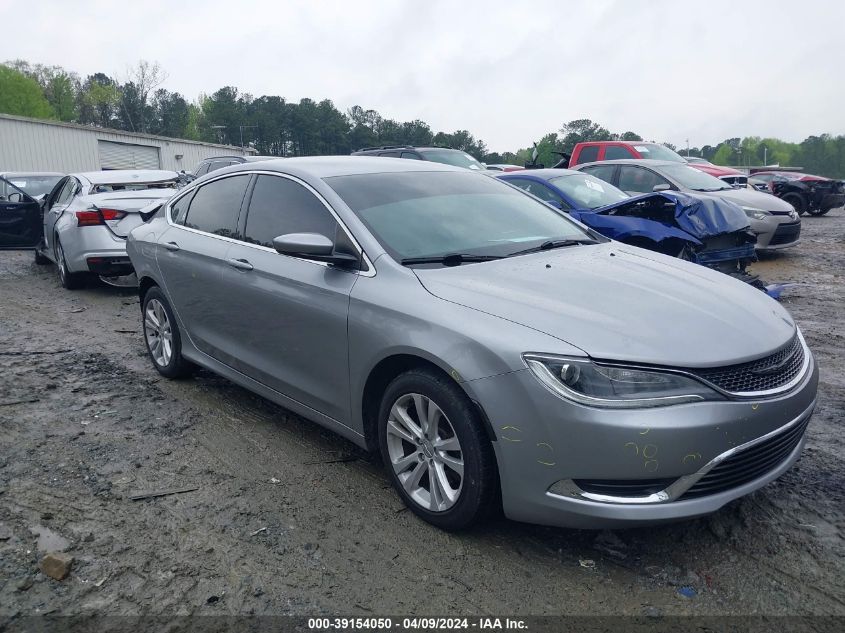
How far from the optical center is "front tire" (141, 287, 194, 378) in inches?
205

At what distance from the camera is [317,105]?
94750mm

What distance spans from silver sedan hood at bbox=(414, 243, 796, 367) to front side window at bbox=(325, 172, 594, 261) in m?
0.22

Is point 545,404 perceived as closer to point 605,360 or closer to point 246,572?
point 605,360

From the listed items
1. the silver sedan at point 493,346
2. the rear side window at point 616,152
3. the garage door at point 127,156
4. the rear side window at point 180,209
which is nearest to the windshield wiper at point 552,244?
the silver sedan at point 493,346

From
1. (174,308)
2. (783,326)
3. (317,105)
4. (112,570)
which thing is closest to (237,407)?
(174,308)

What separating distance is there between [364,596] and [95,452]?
2.20 metres

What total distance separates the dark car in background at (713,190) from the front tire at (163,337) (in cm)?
741

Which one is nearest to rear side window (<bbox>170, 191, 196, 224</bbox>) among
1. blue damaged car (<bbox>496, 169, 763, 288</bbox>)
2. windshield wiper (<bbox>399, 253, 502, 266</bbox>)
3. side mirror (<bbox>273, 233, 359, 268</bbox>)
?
side mirror (<bbox>273, 233, 359, 268</bbox>)

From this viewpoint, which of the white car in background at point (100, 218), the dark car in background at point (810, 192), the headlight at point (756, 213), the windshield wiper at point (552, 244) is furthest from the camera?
the dark car in background at point (810, 192)

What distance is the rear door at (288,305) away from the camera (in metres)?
3.62

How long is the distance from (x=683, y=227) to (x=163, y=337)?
16.5ft

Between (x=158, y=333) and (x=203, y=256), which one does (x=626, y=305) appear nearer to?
(x=203, y=256)

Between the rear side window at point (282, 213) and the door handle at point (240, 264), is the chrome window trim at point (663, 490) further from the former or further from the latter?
the door handle at point (240, 264)

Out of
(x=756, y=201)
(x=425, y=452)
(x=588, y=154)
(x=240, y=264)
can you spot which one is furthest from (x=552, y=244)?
(x=588, y=154)
